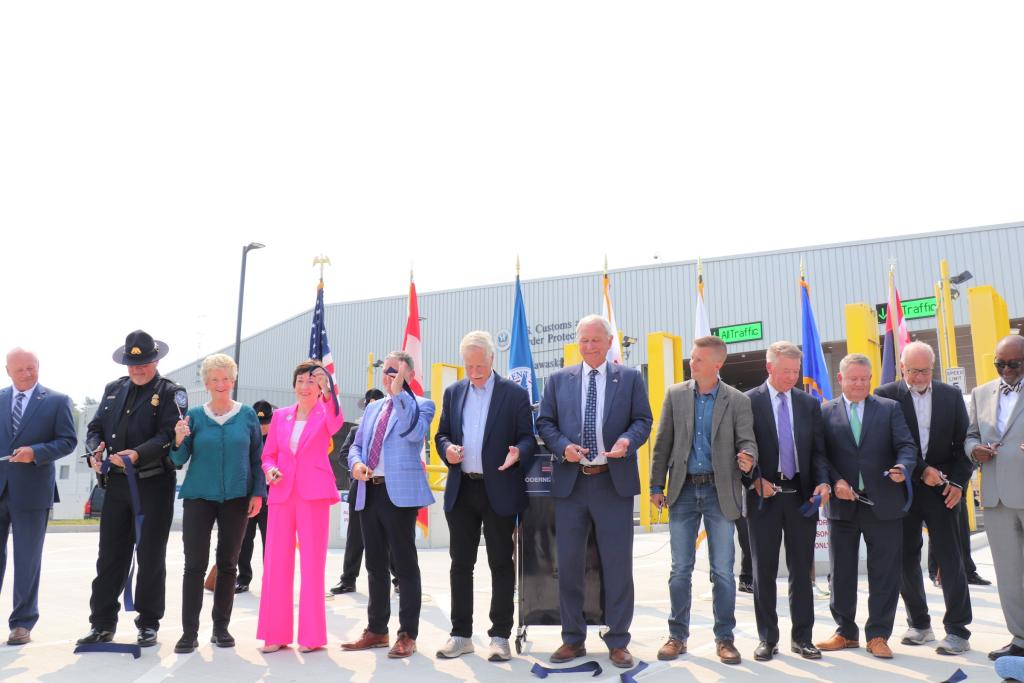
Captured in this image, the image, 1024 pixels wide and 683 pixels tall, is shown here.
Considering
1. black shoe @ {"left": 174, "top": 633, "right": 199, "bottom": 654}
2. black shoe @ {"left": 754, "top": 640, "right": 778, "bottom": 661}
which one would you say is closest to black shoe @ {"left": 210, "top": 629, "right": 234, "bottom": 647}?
black shoe @ {"left": 174, "top": 633, "right": 199, "bottom": 654}

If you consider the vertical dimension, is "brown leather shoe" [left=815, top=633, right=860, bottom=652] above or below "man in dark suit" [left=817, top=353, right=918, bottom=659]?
below

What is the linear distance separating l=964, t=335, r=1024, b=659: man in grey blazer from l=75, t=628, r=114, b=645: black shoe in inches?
204

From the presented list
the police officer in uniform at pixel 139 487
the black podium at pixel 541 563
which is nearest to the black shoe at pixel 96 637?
the police officer in uniform at pixel 139 487

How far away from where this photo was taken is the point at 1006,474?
15.9ft

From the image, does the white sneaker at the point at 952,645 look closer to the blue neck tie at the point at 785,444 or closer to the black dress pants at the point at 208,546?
the blue neck tie at the point at 785,444

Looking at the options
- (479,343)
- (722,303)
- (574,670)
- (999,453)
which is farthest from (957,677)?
(722,303)

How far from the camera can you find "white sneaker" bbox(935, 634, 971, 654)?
4.93 meters

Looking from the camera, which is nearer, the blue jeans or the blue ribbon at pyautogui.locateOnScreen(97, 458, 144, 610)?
the blue jeans

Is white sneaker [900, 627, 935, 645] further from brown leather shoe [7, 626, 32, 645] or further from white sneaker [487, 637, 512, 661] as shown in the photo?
brown leather shoe [7, 626, 32, 645]

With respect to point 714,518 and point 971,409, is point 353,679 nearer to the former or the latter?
point 714,518

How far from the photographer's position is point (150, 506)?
525 centimetres

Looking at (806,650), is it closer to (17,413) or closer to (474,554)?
(474,554)

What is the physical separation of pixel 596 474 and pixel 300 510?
1.89m

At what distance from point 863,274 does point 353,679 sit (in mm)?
28296
